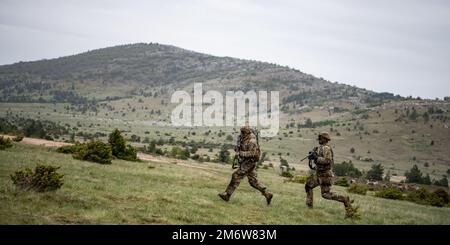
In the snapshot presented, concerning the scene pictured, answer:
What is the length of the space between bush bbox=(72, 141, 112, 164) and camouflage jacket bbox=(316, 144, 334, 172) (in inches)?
531

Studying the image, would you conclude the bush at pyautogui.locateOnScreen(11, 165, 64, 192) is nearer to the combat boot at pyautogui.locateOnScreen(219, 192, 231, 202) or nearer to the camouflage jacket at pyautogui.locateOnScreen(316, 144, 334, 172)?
the combat boot at pyautogui.locateOnScreen(219, 192, 231, 202)

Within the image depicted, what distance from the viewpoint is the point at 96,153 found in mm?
24172

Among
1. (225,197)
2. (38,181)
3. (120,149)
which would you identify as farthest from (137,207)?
(120,149)

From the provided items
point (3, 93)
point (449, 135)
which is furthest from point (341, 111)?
point (3, 93)

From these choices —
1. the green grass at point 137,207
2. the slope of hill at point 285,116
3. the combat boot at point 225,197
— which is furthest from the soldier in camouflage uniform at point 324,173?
the slope of hill at point 285,116

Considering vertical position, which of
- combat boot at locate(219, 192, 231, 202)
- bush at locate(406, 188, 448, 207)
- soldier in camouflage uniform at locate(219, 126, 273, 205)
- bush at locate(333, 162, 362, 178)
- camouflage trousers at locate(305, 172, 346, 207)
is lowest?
bush at locate(333, 162, 362, 178)

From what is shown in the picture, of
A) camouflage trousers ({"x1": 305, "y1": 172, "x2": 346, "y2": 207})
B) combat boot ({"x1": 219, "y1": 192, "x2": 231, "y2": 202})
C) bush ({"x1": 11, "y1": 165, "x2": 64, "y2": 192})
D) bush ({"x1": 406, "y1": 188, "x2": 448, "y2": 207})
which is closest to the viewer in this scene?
bush ({"x1": 11, "y1": 165, "x2": 64, "y2": 192})

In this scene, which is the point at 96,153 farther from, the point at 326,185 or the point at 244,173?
the point at 326,185

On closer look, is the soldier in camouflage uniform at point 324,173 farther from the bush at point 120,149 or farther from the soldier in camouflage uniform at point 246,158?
the bush at point 120,149

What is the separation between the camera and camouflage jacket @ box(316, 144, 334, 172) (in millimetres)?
14047

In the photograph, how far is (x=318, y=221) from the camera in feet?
42.7

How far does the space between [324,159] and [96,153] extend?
1424 cm

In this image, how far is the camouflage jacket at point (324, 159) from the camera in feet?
46.1

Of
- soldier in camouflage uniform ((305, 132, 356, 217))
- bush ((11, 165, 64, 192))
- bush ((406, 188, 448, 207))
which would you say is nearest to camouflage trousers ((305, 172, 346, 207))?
soldier in camouflage uniform ((305, 132, 356, 217))
